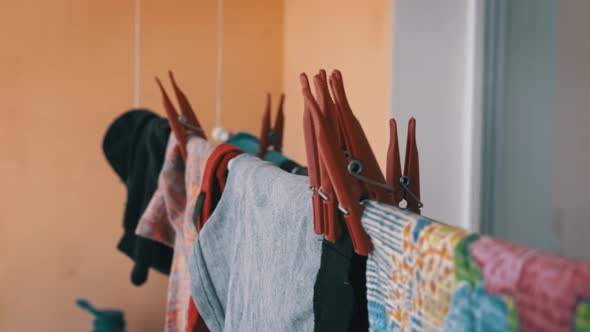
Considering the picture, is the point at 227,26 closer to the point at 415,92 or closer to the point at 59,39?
the point at 59,39

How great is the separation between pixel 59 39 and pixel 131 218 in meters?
0.78

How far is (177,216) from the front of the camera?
0.87 meters

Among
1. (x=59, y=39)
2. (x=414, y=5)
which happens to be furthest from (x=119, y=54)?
(x=414, y=5)

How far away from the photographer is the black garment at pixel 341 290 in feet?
1.18

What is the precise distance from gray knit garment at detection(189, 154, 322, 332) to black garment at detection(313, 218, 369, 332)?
3 cm

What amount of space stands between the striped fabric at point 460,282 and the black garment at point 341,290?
0.02 meters

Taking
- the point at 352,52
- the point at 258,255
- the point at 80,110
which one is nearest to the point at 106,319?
the point at 80,110

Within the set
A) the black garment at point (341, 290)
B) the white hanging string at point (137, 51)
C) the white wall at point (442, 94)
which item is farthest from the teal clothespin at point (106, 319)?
the black garment at point (341, 290)

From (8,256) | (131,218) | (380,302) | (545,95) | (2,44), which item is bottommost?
(8,256)

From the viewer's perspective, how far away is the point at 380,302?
1.09ft

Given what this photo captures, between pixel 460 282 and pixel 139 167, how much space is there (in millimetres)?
915

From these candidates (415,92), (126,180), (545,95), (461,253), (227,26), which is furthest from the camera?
(227,26)

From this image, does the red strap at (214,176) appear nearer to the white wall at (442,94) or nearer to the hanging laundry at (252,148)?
the hanging laundry at (252,148)

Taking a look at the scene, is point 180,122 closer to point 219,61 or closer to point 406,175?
point 406,175
